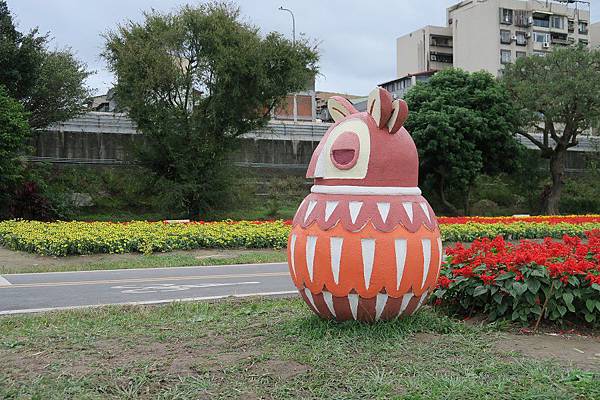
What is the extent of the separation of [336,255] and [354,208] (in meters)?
0.49

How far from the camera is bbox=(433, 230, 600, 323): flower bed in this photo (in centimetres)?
681

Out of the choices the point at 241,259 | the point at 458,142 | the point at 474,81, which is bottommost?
the point at 241,259

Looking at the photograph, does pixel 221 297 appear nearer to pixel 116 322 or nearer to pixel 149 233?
pixel 116 322

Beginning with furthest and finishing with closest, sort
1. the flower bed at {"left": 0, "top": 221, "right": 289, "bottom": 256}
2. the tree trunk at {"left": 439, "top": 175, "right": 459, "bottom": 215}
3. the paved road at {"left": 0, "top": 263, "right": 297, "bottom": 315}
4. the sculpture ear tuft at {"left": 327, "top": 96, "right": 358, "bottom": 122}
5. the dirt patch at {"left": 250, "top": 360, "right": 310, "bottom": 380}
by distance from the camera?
1. the tree trunk at {"left": 439, "top": 175, "right": 459, "bottom": 215}
2. the flower bed at {"left": 0, "top": 221, "right": 289, "bottom": 256}
3. the paved road at {"left": 0, "top": 263, "right": 297, "bottom": 315}
4. the sculpture ear tuft at {"left": 327, "top": 96, "right": 358, "bottom": 122}
5. the dirt patch at {"left": 250, "top": 360, "right": 310, "bottom": 380}

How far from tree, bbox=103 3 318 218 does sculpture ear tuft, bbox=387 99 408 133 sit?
61.4 feet

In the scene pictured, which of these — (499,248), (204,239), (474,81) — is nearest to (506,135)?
(474,81)

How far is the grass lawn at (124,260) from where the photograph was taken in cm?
1393

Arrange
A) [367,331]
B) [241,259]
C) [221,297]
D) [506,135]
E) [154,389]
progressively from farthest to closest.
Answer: [506,135]
[241,259]
[221,297]
[367,331]
[154,389]

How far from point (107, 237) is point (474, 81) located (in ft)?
69.8

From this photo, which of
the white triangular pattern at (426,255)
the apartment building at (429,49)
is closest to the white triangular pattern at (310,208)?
the white triangular pattern at (426,255)

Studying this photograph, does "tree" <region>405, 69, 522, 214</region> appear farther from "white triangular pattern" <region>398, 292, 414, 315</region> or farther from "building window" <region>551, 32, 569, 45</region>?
"building window" <region>551, 32, 569, 45</region>

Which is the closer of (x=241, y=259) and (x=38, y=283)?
(x=38, y=283)

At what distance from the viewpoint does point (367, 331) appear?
6.25 meters

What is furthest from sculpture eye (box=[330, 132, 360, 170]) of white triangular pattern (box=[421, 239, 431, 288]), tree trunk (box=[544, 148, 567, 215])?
tree trunk (box=[544, 148, 567, 215])
